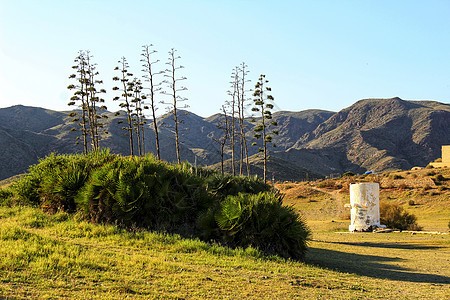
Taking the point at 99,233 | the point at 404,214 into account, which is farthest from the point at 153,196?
the point at 404,214

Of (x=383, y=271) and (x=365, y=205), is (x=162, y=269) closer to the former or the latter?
(x=383, y=271)

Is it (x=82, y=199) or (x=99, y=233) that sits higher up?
(x=82, y=199)

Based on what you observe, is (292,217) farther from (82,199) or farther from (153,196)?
(82,199)

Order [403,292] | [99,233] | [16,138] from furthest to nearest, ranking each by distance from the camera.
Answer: [16,138]
[99,233]
[403,292]

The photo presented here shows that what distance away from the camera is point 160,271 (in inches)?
306

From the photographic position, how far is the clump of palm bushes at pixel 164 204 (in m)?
11.1

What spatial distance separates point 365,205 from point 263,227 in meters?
18.0

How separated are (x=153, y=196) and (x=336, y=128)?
7564 inches

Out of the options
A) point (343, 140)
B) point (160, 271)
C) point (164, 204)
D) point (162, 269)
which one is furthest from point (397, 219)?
point (343, 140)

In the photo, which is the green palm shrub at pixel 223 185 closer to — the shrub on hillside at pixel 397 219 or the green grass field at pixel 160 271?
the green grass field at pixel 160 271

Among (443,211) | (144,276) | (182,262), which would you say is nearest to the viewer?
(144,276)

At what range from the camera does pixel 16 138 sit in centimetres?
11088

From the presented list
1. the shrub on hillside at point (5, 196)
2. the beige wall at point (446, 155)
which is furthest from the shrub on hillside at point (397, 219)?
the beige wall at point (446, 155)

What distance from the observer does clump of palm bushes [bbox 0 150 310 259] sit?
11.1 metres
